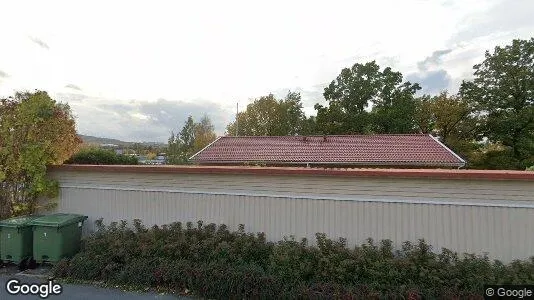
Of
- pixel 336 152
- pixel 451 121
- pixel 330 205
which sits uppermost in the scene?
pixel 451 121

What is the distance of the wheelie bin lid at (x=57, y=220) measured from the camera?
691 centimetres

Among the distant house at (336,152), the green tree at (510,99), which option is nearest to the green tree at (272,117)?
the distant house at (336,152)

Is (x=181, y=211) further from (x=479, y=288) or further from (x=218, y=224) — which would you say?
(x=479, y=288)

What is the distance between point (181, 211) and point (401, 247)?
15.6 feet

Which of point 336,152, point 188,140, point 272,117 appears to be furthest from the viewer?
point 272,117

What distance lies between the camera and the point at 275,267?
582 centimetres

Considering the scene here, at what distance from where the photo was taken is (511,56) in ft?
94.6

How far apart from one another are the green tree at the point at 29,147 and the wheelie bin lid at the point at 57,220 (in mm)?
1019

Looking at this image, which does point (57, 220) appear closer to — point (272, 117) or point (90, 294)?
point (90, 294)

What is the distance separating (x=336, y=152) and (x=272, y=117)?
25462 mm

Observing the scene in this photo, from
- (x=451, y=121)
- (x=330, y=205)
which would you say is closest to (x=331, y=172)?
(x=330, y=205)

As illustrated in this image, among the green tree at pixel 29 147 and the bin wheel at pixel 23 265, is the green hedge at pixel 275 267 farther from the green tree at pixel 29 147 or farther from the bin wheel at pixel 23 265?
the green tree at pixel 29 147

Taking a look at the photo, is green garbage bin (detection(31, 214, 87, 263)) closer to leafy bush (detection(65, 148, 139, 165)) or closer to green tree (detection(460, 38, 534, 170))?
leafy bush (detection(65, 148, 139, 165))

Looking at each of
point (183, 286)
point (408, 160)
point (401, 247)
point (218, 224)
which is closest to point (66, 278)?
point (183, 286)
